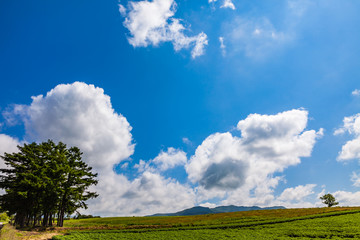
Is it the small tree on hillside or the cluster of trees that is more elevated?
the cluster of trees

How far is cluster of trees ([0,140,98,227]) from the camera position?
41.4 m

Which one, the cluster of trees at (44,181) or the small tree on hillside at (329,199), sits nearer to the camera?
the cluster of trees at (44,181)

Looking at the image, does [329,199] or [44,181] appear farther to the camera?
[329,199]

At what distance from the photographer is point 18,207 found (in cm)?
4278

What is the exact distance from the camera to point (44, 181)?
42.4 m

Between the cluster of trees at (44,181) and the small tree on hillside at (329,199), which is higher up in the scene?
the cluster of trees at (44,181)

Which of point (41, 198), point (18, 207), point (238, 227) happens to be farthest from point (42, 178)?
point (238, 227)

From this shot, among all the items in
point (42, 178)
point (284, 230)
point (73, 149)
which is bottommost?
point (284, 230)

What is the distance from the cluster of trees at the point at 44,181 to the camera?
41438mm

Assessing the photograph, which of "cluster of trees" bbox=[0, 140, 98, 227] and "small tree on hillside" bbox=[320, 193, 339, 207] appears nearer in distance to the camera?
"cluster of trees" bbox=[0, 140, 98, 227]

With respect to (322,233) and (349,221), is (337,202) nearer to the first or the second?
(349,221)

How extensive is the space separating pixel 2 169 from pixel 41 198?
36.8 feet

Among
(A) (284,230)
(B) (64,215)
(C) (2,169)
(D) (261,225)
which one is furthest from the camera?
(B) (64,215)

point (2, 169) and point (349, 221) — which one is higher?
point (2, 169)
